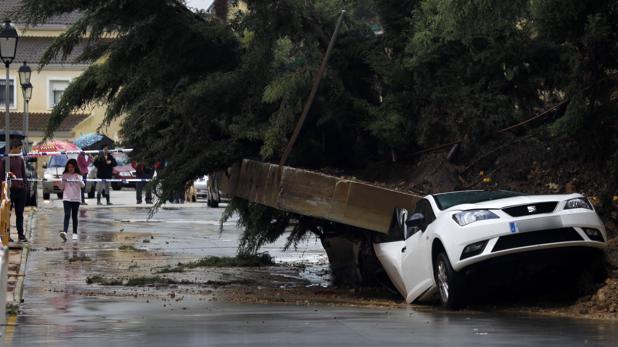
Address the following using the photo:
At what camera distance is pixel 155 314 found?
13.8 metres

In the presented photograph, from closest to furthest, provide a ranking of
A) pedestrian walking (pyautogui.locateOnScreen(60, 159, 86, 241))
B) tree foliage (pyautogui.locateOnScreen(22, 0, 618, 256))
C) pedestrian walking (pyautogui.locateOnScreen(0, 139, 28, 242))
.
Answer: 1. tree foliage (pyautogui.locateOnScreen(22, 0, 618, 256))
2. pedestrian walking (pyautogui.locateOnScreen(0, 139, 28, 242))
3. pedestrian walking (pyautogui.locateOnScreen(60, 159, 86, 241))

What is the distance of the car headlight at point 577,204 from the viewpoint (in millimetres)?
14008

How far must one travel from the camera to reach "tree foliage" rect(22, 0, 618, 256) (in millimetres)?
18453

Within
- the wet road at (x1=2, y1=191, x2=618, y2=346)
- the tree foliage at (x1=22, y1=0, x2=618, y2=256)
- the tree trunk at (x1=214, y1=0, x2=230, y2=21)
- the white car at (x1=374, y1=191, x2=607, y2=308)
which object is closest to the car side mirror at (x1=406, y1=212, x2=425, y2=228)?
the white car at (x1=374, y1=191, x2=607, y2=308)

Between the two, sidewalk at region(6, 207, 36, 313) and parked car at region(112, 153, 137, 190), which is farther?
parked car at region(112, 153, 137, 190)

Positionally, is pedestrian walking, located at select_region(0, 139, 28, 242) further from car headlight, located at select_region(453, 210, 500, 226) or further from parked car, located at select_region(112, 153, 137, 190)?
parked car, located at select_region(112, 153, 137, 190)

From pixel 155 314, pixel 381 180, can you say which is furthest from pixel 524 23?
pixel 155 314

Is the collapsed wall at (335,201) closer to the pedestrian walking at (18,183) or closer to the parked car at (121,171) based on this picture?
the pedestrian walking at (18,183)

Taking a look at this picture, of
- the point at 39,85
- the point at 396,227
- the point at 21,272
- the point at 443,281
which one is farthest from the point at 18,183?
the point at 39,85

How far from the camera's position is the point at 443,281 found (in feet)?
47.3

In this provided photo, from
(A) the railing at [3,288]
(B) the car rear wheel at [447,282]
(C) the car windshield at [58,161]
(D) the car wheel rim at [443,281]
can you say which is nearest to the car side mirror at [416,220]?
(B) the car rear wheel at [447,282]

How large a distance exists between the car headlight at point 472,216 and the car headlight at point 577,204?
2.61 ft

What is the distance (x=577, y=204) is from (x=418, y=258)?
78.4 inches

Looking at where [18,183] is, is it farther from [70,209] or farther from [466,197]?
[466,197]
